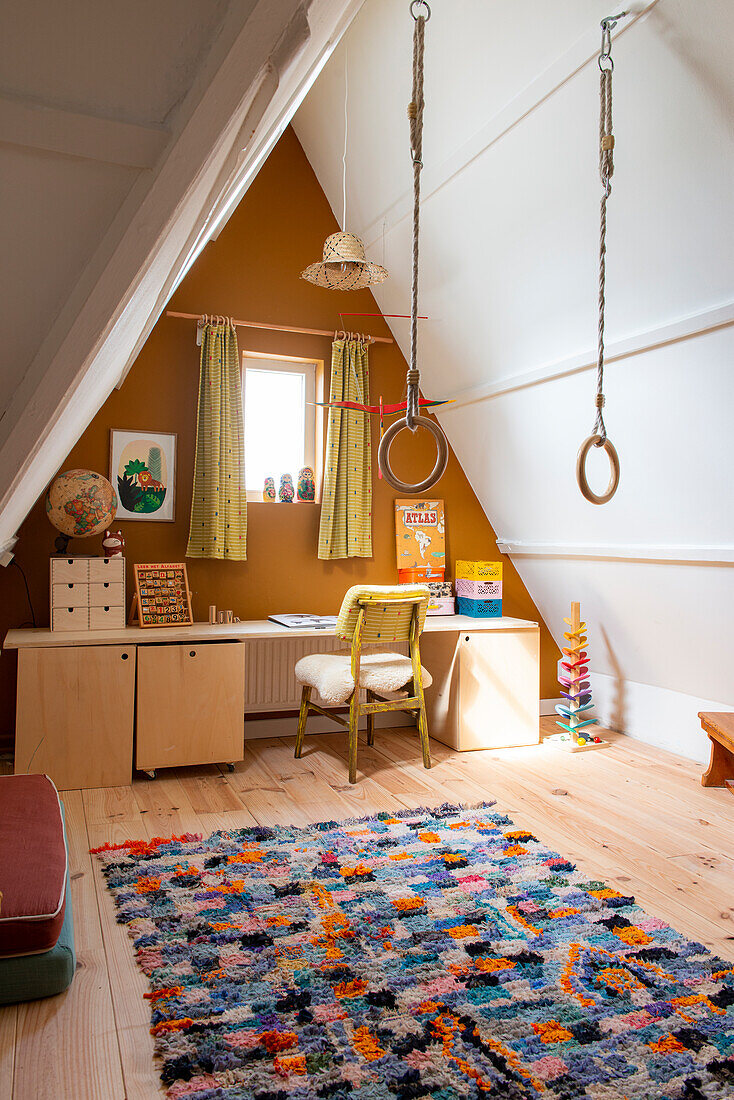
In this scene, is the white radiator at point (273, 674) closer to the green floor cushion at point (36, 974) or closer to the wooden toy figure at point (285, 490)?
the wooden toy figure at point (285, 490)

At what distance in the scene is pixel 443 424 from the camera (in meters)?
4.78

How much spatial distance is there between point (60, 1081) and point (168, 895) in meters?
0.80

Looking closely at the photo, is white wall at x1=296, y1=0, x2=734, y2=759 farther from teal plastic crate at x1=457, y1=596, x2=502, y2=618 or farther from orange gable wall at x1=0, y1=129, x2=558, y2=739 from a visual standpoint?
teal plastic crate at x1=457, y1=596, x2=502, y2=618

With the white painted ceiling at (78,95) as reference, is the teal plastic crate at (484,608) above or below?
below

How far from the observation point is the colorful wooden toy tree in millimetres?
4223

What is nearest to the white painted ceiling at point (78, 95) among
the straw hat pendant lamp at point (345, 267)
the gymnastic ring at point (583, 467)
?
the gymnastic ring at point (583, 467)

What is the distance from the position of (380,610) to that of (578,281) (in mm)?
1626

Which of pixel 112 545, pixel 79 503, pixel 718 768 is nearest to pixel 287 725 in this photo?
pixel 112 545

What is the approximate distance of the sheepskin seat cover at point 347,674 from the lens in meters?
3.50

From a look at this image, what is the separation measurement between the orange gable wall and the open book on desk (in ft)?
0.69

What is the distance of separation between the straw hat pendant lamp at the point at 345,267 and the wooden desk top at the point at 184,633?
1.62 meters

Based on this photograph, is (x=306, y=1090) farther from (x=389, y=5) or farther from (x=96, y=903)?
(x=389, y=5)

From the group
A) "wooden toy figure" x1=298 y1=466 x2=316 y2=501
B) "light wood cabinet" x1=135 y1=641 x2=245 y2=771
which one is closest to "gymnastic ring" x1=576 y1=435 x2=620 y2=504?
"light wood cabinet" x1=135 y1=641 x2=245 y2=771

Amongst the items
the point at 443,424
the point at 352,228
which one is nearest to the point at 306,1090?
the point at 443,424
